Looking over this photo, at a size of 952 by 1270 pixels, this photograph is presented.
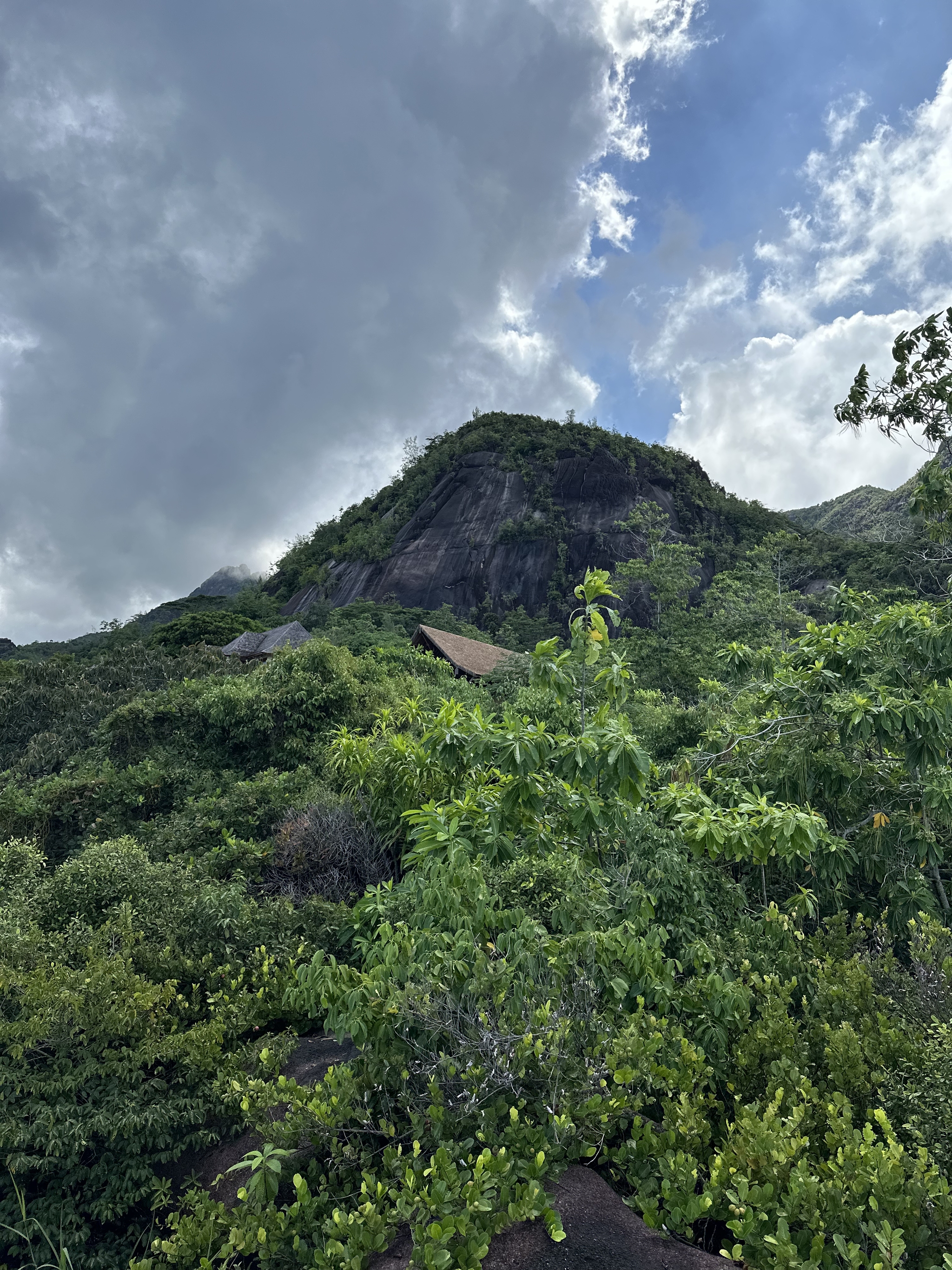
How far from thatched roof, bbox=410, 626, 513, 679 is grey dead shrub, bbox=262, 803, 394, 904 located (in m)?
13.8

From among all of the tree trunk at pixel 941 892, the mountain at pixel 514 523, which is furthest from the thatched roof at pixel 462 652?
the mountain at pixel 514 523

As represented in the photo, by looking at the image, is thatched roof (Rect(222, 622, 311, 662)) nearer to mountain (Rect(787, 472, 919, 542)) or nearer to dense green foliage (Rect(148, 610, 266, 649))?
dense green foliage (Rect(148, 610, 266, 649))

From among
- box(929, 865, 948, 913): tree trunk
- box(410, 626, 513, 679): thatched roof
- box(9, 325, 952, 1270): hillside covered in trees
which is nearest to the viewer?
box(9, 325, 952, 1270): hillside covered in trees

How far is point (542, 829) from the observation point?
396 centimetres

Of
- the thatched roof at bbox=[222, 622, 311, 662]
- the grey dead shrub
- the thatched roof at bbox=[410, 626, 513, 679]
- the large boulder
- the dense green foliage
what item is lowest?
the large boulder

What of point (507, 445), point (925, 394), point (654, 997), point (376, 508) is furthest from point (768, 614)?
point (376, 508)

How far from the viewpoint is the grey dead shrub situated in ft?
20.5

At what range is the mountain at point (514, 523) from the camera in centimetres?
4631

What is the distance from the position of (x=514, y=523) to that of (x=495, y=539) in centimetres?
194

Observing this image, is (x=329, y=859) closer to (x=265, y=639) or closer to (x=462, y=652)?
(x=462, y=652)

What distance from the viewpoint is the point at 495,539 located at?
157 ft

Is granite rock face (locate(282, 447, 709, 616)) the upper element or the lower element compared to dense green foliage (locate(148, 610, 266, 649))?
upper

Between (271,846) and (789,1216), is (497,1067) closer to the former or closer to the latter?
(789,1216)

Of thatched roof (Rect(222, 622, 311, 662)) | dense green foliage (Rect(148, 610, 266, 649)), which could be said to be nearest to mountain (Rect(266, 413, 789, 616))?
dense green foliage (Rect(148, 610, 266, 649))
